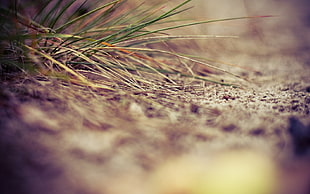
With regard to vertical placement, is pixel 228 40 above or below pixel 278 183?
above

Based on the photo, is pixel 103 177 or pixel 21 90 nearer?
pixel 103 177

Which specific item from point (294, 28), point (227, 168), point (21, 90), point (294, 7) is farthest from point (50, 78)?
point (294, 7)

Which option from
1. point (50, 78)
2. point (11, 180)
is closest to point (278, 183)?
point (11, 180)

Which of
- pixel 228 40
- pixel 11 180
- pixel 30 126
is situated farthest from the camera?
pixel 228 40

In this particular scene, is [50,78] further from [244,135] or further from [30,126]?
[244,135]

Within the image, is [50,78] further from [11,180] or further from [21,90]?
[11,180]

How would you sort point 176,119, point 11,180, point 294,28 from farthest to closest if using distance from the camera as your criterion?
point 294,28 < point 176,119 < point 11,180

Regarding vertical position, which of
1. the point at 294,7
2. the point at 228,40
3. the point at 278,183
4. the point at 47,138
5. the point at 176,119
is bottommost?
the point at 47,138
